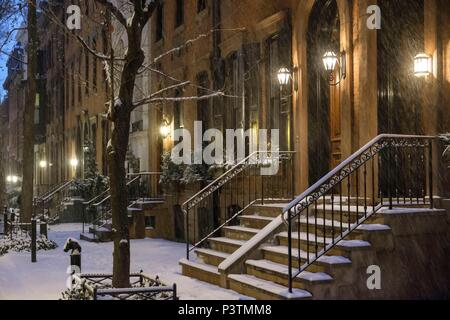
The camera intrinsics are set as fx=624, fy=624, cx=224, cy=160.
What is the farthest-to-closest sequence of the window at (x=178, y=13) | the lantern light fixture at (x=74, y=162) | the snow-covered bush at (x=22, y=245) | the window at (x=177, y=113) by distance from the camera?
the lantern light fixture at (x=74, y=162) → the window at (x=178, y=13) → the window at (x=177, y=113) → the snow-covered bush at (x=22, y=245)

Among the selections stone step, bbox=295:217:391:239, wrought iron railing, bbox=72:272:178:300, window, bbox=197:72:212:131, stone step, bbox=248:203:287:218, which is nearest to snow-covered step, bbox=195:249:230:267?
stone step, bbox=248:203:287:218

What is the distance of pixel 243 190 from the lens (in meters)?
14.3

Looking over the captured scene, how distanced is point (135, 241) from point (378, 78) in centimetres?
984

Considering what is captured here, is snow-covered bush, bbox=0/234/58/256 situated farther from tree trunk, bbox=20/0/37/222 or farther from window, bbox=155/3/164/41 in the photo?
window, bbox=155/3/164/41

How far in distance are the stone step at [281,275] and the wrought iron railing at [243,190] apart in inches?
95.3

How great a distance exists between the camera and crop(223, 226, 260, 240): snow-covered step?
11.7 meters

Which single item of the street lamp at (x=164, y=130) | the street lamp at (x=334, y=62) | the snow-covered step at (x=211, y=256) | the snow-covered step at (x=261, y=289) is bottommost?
the snow-covered step at (x=261, y=289)

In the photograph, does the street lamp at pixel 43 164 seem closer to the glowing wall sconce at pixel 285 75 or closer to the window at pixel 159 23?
the window at pixel 159 23

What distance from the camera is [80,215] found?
26172 mm

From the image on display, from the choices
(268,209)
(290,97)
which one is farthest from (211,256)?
(290,97)

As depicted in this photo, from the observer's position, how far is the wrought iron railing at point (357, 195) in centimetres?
903

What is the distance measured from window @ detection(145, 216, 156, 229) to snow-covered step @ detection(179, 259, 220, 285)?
24.3 feet

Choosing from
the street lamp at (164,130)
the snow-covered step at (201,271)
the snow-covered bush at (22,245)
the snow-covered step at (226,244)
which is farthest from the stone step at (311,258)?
the street lamp at (164,130)

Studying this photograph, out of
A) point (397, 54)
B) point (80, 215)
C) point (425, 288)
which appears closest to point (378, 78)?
point (397, 54)
